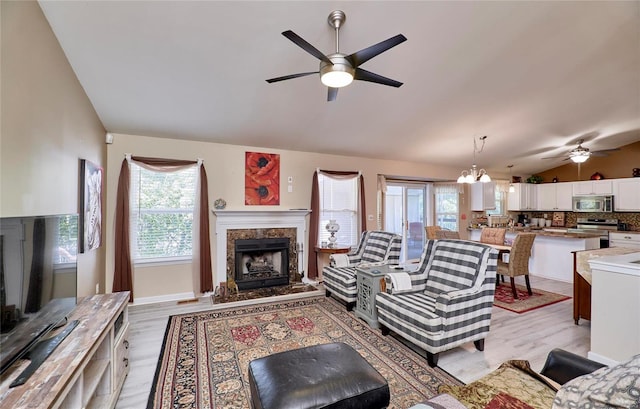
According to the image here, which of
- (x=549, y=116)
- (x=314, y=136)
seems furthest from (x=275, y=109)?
(x=549, y=116)

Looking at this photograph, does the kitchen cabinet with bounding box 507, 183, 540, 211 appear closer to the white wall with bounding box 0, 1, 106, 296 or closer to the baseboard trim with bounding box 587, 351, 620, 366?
the baseboard trim with bounding box 587, 351, 620, 366

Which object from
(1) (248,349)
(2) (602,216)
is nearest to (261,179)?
(1) (248,349)

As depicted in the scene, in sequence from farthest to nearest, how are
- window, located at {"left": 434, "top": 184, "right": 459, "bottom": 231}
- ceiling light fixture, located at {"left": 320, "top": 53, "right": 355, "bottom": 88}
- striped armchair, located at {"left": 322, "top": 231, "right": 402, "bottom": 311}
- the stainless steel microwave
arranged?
window, located at {"left": 434, "top": 184, "right": 459, "bottom": 231}
the stainless steel microwave
striped armchair, located at {"left": 322, "top": 231, "right": 402, "bottom": 311}
ceiling light fixture, located at {"left": 320, "top": 53, "right": 355, "bottom": 88}

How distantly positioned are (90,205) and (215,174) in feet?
5.82

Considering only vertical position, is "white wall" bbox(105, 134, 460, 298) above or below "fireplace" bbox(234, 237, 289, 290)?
above

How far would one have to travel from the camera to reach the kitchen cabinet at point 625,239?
5.48 meters

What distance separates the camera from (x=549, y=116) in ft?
14.7

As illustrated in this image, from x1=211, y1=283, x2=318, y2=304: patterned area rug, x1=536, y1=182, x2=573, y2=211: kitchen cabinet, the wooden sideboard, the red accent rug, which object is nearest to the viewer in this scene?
the wooden sideboard

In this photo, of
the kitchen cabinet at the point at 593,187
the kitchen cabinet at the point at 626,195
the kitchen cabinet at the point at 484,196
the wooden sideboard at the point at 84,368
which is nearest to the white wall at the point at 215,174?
the wooden sideboard at the point at 84,368

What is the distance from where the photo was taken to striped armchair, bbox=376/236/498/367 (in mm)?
2326

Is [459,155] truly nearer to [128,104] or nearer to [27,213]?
[128,104]

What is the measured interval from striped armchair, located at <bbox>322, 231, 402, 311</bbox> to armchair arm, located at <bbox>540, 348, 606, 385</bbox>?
214 centimetres

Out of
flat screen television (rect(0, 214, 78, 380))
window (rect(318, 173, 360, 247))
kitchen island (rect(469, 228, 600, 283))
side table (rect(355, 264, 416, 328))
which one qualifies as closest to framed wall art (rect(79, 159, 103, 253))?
flat screen television (rect(0, 214, 78, 380))

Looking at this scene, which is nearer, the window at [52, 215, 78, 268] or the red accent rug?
the window at [52, 215, 78, 268]
